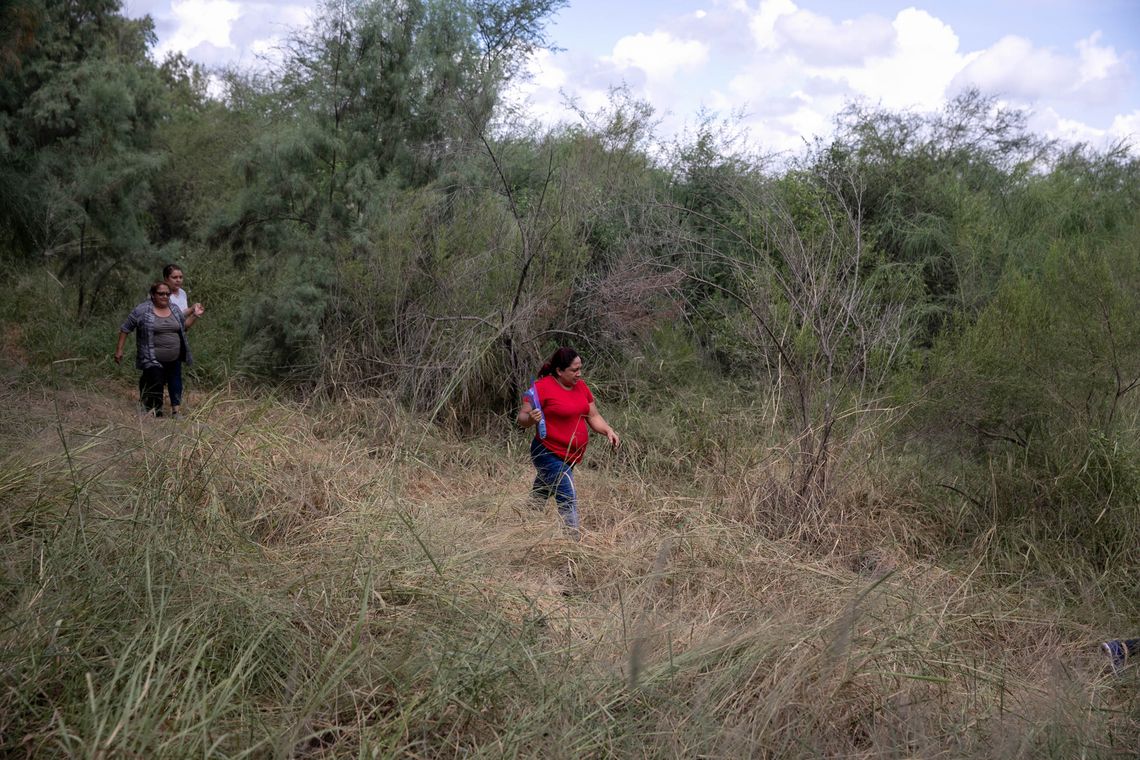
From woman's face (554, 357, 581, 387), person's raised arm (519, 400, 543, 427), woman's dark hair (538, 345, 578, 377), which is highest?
woman's dark hair (538, 345, 578, 377)

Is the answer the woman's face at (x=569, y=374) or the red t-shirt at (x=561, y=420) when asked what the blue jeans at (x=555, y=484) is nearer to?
the red t-shirt at (x=561, y=420)

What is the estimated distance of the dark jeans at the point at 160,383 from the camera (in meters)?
7.80

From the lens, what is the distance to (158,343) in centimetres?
785

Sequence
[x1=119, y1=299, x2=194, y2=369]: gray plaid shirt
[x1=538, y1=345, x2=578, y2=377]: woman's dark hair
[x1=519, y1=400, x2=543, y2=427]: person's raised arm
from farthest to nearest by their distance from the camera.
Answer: [x1=119, y1=299, x2=194, y2=369]: gray plaid shirt
[x1=538, y1=345, x2=578, y2=377]: woman's dark hair
[x1=519, y1=400, x2=543, y2=427]: person's raised arm

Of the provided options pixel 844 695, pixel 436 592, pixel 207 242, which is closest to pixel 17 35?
pixel 207 242

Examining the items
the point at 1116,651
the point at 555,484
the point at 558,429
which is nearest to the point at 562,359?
the point at 558,429

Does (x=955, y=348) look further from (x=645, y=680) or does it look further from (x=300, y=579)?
(x=300, y=579)

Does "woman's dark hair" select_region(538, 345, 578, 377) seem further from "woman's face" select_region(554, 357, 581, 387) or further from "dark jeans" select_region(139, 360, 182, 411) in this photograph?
"dark jeans" select_region(139, 360, 182, 411)

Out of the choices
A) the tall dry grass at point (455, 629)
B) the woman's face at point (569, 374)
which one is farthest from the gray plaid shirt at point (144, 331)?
the woman's face at point (569, 374)

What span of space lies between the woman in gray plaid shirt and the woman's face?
3594mm

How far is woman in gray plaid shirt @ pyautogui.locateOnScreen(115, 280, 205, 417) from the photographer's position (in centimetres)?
781

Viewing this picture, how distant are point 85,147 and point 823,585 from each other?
10843 millimetres

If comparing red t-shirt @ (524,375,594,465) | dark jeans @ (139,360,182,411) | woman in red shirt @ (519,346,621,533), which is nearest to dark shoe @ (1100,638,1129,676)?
woman in red shirt @ (519,346,621,533)

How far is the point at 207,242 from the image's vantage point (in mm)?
11641
